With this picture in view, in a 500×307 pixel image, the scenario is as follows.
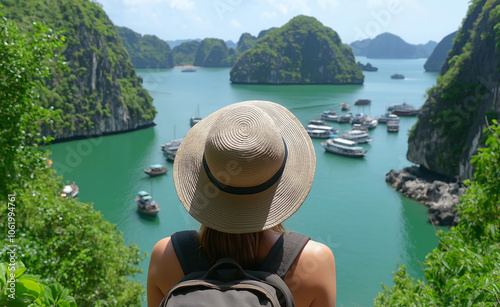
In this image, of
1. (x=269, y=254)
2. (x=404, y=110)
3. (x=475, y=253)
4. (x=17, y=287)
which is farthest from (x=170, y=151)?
(x=404, y=110)

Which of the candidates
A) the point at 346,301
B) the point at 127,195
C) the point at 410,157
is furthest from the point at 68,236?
the point at 410,157

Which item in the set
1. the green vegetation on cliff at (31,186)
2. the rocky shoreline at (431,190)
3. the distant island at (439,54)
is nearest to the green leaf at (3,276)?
the green vegetation on cliff at (31,186)

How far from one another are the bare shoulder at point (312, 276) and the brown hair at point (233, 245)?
12 cm

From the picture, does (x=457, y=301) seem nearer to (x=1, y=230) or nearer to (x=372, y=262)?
(x=1, y=230)

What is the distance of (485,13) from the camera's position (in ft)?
75.7

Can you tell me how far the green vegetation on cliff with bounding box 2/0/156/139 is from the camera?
35.0 metres

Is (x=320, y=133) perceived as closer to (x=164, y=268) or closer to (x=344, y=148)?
(x=344, y=148)

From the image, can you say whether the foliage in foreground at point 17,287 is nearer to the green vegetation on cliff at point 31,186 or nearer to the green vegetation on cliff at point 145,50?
the green vegetation on cliff at point 31,186

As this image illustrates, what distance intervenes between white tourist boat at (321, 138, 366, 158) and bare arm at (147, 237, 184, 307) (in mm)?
27162

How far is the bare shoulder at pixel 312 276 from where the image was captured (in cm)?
102

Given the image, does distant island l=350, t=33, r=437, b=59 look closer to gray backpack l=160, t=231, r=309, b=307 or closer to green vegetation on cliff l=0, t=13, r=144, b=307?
green vegetation on cliff l=0, t=13, r=144, b=307

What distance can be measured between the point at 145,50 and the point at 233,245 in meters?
108

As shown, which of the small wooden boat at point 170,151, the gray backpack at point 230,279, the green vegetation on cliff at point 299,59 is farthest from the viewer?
the green vegetation on cliff at point 299,59

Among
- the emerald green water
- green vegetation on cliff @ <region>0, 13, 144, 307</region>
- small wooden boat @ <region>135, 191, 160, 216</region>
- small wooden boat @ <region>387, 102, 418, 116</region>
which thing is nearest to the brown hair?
the emerald green water
